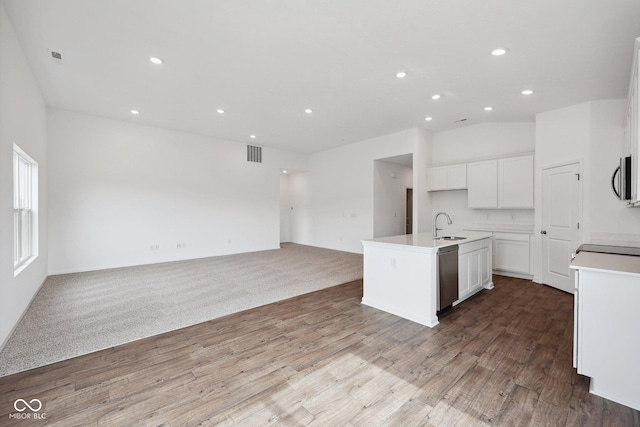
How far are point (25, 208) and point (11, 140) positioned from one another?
5.26 feet

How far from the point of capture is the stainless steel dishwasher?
3221 mm

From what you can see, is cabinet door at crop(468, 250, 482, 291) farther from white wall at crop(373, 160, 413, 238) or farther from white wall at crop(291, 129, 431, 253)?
white wall at crop(373, 160, 413, 238)

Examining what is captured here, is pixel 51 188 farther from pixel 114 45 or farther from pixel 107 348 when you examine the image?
pixel 107 348

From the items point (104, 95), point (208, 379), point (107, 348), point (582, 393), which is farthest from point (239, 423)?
point (104, 95)

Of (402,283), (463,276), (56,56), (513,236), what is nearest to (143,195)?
(56,56)

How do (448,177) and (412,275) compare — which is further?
(448,177)

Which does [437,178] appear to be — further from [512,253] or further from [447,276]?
[447,276]

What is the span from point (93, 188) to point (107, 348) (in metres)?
4.38

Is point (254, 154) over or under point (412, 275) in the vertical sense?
over

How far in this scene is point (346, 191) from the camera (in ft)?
26.6

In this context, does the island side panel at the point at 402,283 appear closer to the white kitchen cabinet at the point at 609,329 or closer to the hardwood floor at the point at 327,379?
the hardwood floor at the point at 327,379

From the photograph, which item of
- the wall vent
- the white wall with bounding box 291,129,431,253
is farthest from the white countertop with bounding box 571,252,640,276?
the wall vent

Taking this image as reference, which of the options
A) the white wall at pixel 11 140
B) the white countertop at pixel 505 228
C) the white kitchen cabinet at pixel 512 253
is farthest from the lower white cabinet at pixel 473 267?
the white wall at pixel 11 140

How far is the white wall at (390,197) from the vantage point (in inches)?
294
